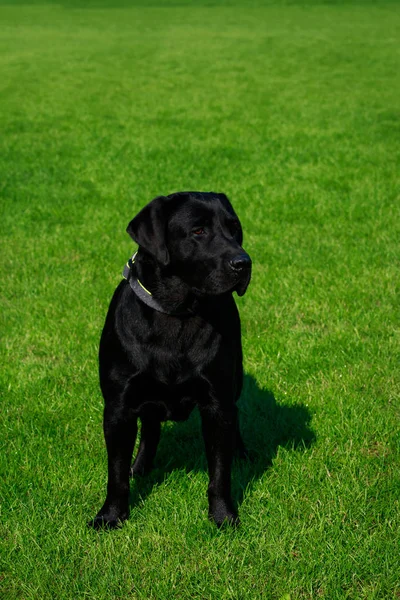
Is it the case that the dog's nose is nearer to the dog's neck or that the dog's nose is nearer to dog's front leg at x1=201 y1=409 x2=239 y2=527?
the dog's neck

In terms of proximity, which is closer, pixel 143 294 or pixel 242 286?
pixel 242 286

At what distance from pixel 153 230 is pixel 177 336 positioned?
55cm

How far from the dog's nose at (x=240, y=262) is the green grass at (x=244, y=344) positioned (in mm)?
1392

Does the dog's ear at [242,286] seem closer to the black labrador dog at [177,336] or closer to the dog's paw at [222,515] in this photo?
the black labrador dog at [177,336]

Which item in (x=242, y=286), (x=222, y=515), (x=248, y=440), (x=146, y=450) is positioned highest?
(x=242, y=286)

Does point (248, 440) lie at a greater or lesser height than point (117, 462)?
lesser

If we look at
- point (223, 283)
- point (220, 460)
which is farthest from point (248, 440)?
point (223, 283)

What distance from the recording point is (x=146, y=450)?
4.66 m

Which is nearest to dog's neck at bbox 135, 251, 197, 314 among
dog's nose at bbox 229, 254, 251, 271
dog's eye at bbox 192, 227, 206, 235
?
dog's eye at bbox 192, 227, 206, 235

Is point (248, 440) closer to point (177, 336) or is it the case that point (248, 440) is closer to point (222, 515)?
point (222, 515)

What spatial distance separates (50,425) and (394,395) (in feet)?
7.93

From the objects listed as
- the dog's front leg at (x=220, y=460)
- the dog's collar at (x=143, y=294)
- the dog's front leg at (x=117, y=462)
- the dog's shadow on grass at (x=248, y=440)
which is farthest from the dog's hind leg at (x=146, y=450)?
the dog's collar at (x=143, y=294)

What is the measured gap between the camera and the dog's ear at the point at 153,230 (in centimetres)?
373

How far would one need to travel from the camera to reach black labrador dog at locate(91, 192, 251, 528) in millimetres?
3766
